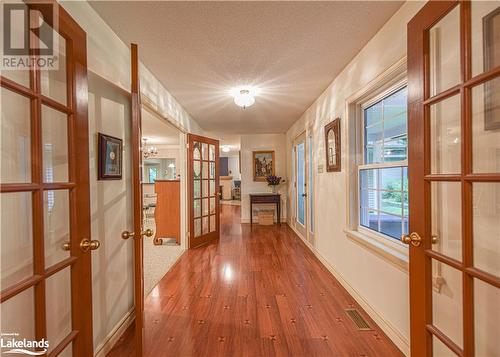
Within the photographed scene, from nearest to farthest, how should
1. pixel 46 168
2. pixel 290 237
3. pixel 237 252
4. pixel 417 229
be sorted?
pixel 46 168
pixel 417 229
pixel 237 252
pixel 290 237

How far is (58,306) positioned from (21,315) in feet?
0.65

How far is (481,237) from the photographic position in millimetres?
964

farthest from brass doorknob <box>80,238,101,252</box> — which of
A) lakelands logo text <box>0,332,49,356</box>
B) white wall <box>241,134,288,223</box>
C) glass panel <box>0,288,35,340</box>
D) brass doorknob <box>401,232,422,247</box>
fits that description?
white wall <box>241,134,288,223</box>

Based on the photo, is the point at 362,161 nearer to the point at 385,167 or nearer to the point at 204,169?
the point at 385,167

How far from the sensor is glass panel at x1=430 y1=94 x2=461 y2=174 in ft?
3.54

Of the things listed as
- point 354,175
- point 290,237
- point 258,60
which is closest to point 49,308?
point 258,60

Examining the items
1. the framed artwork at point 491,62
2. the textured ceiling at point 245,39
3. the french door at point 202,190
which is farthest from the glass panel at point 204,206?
the framed artwork at point 491,62

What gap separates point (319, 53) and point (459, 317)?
2156mm

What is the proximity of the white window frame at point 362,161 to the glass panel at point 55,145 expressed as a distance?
6.93ft

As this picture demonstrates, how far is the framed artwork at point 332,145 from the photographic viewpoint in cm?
260

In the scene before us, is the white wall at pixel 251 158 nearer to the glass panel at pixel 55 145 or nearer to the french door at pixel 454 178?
the french door at pixel 454 178

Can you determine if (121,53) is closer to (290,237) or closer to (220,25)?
(220,25)

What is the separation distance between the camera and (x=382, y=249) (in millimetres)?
1786
